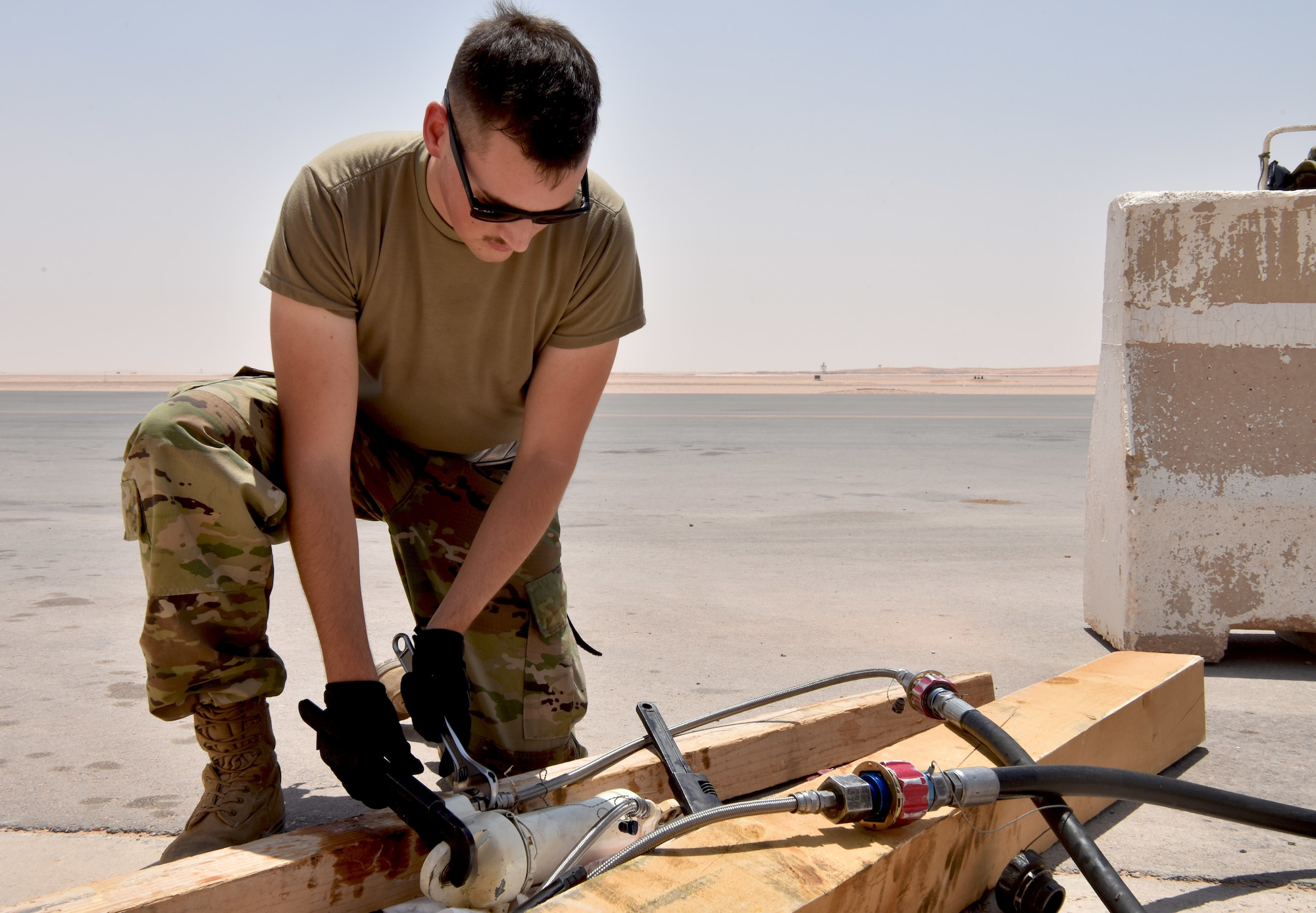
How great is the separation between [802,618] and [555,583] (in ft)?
4.89

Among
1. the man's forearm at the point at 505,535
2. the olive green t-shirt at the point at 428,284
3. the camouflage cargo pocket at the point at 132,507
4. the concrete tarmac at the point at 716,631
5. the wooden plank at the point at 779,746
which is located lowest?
the concrete tarmac at the point at 716,631

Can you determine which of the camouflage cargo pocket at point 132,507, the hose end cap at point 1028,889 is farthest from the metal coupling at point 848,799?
the camouflage cargo pocket at point 132,507

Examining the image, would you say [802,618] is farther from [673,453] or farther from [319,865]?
[673,453]

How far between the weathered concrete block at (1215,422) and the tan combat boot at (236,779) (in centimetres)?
251

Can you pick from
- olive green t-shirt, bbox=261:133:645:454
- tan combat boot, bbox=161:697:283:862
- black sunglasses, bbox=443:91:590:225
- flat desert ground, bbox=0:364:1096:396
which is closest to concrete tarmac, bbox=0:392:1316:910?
tan combat boot, bbox=161:697:283:862

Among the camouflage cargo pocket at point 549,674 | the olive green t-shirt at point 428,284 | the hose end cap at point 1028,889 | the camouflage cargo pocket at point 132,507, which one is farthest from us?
the camouflage cargo pocket at point 549,674

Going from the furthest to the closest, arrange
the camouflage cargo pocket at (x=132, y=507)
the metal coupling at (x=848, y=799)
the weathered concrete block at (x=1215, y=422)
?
the weathered concrete block at (x=1215, y=422) → the camouflage cargo pocket at (x=132, y=507) → the metal coupling at (x=848, y=799)

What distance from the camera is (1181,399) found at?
3152mm

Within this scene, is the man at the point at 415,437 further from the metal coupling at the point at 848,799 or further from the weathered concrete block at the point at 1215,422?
the weathered concrete block at the point at 1215,422

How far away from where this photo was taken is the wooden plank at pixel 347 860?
130 centimetres

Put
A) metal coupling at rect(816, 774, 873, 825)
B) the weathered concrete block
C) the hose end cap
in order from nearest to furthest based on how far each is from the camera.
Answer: metal coupling at rect(816, 774, 873, 825) < the hose end cap < the weathered concrete block

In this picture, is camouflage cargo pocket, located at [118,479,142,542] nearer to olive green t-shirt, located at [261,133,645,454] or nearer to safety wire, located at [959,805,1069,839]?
olive green t-shirt, located at [261,133,645,454]

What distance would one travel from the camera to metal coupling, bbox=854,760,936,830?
142cm

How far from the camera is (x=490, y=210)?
1745mm
